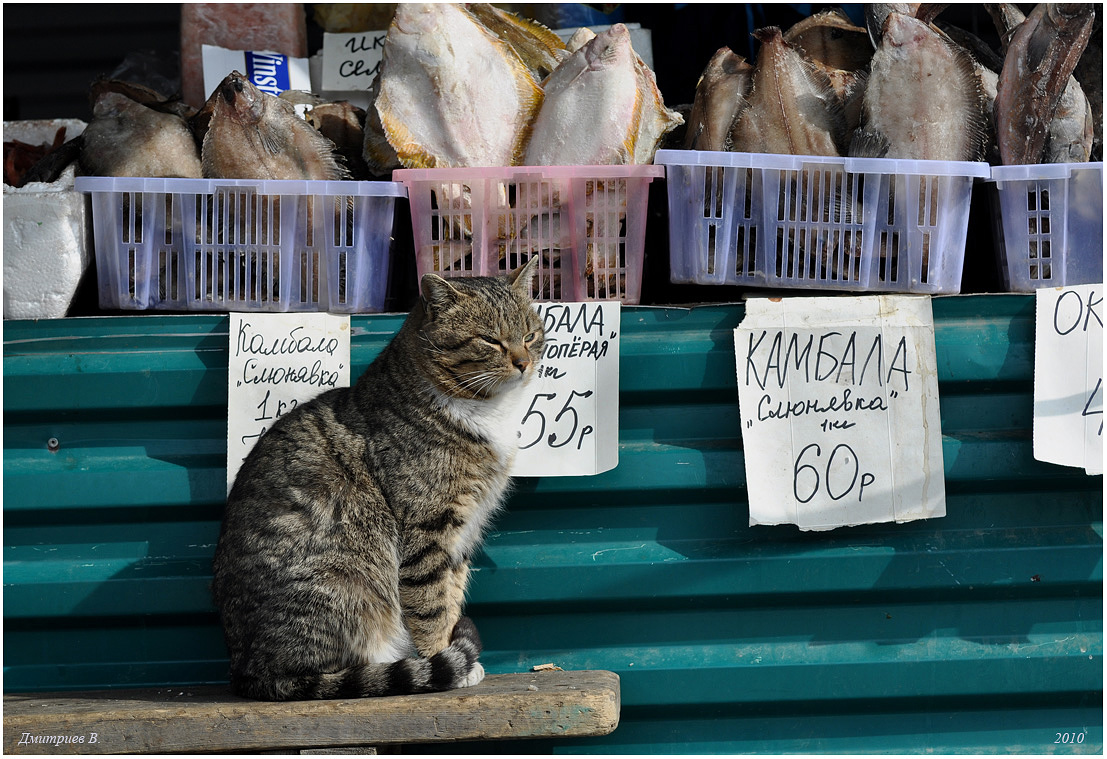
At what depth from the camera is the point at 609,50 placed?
6.06ft

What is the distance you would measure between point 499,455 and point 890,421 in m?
0.87

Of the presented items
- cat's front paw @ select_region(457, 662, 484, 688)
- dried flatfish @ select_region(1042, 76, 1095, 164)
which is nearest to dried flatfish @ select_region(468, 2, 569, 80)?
dried flatfish @ select_region(1042, 76, 1095, 164)

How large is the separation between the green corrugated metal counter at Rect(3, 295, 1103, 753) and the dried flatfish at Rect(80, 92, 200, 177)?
41 cm

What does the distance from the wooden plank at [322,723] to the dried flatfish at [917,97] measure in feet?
4.21

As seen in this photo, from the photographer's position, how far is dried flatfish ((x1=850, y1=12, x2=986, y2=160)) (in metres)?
1.79

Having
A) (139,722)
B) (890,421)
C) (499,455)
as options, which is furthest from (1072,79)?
(139,722)

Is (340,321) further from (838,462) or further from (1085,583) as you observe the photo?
(1085,583)

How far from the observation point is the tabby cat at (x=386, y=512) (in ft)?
5.51

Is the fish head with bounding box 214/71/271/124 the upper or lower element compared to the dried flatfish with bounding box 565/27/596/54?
lower

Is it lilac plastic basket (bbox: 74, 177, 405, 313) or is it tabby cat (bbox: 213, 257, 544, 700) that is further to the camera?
lilac plastic basket (bbox: 74, 177, 405, 313)

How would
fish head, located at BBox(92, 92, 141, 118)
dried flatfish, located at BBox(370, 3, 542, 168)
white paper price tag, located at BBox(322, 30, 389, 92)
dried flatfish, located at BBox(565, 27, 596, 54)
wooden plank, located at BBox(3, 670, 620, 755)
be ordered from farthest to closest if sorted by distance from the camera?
1. white paper price tag, located at BBox(322, 30, 389, 92)
2. dried flatfish, located at BBox(565, 27, 596, 54)
3. fish head, located at BBox(92, 92, 141, 118)
4. dried flatfish, located at BBox(370, 3, 542, 168)
5. wooden plank, located at BBox(3, 670, 620, 755)

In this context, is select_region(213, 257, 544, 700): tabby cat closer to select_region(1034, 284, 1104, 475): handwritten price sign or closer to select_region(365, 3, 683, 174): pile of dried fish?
select_region(365, 3, 683, 174): pile of dried fish

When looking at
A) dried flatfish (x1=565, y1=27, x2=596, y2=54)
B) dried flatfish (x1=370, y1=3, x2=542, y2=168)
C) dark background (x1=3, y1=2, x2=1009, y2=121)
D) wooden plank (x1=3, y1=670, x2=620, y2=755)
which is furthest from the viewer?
dark background (x1=3, y1=2, x2=1009, y2=121)

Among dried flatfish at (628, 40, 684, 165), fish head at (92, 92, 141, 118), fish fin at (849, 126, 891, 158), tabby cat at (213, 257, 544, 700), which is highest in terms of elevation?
fish head at (92, 92, 141, 118)
